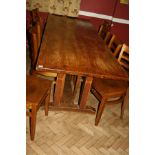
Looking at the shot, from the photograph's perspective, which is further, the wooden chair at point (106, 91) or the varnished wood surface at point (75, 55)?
the wooden chair at point (106, 91)

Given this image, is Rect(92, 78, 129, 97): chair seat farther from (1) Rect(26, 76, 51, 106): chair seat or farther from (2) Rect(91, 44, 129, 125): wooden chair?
(1) Rect(26, 76, 51, 106): chair seat

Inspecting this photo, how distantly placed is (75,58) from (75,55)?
0.08 meters

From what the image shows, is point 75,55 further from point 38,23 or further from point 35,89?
point 38,23

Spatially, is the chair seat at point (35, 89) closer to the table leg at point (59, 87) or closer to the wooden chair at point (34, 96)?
the wooden chair at point (34, 96)

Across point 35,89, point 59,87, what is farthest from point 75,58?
point 35,89

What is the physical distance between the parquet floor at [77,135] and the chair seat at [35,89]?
16.8 inches

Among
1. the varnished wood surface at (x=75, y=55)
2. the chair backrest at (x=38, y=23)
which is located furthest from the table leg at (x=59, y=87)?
the chair backrest at (x=38, y=23)

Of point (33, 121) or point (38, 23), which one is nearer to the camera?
point (33, 121)

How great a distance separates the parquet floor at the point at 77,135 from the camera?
1.80 metres

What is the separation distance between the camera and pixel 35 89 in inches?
70.8

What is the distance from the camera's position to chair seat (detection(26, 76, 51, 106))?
1.65 metres

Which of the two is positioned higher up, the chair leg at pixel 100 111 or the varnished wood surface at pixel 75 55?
the varnished wood surface at pixel 75 55
